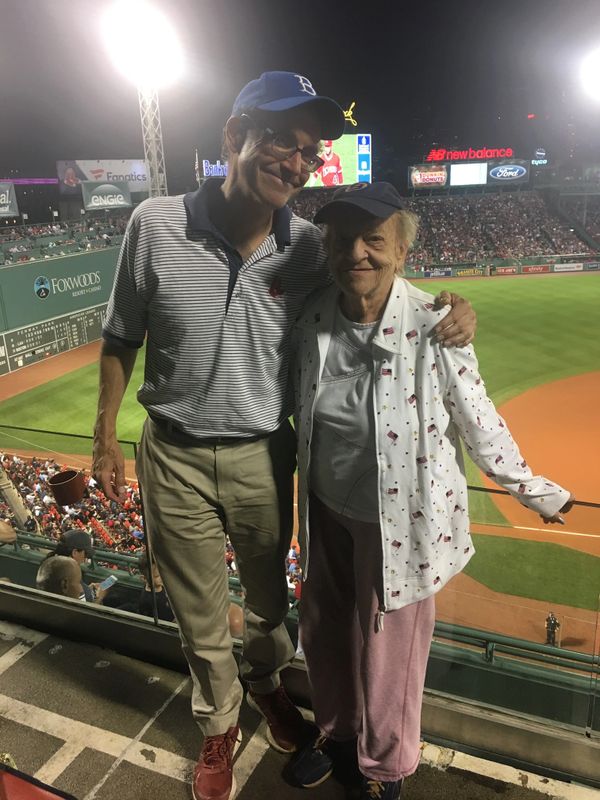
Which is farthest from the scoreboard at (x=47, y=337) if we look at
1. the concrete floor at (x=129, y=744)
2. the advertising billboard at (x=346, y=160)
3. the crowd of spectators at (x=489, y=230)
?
the crowd of spectators at (x=489, y=230)

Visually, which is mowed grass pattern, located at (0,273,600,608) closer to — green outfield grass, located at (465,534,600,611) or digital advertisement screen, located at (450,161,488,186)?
green outfield grass, located at (465,534,600,611)

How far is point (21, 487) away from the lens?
3871mm

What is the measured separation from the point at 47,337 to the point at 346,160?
2545cm

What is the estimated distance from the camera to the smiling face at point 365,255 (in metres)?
1.87

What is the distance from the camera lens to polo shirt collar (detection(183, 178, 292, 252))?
1970 millimetres

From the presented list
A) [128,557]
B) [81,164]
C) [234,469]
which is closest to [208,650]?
[234,469]

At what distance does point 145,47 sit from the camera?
20016 millimetres

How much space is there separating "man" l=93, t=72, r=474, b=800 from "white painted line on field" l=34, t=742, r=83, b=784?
0.55 metres

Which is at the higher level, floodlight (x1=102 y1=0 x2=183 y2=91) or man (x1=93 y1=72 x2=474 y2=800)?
floodlight (x1=102 y1=0 x2=183 y2=91)

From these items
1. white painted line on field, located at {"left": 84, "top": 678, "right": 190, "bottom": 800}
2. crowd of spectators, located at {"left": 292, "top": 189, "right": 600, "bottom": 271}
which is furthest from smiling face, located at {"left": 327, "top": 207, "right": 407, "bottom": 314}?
crowd of spectators, located at {"left": 292, "top": 189, "right": 600, "bottom": 271}

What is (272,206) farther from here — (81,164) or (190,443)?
(81,164)

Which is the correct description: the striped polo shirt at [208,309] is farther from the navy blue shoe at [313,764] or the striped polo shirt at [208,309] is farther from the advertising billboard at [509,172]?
the advertising billboard at [509,172]

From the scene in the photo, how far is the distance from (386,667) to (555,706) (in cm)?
84

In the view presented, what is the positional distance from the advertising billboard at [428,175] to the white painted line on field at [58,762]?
4601 centimetres
